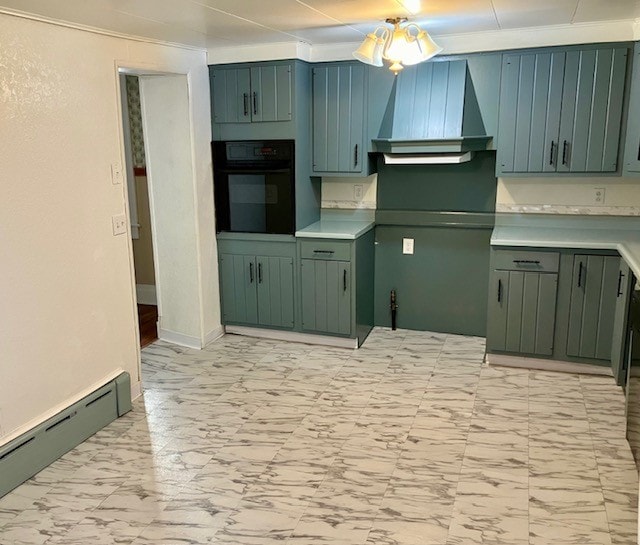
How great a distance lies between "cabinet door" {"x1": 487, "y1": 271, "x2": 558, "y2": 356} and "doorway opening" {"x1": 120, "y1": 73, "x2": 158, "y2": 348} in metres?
2.73

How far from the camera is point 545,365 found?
3936mm

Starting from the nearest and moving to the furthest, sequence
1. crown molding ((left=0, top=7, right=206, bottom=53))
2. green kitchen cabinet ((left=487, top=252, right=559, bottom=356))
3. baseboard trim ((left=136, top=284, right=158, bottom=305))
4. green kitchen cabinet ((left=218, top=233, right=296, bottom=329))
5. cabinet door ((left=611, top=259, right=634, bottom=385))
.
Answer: crown molding ((left=0, top=7, right=206, bottom=53))
cabinet door ((left=611, top=259, right=634, bottom=385))
green kitchen cabinet ((left=487, top=252, right=559, bottom=356))
green kitchen cabinet ((left=218, top=233, right=296, bottom=329))
baseboard trim ((left=136, top=284, right=158, bottom=305))

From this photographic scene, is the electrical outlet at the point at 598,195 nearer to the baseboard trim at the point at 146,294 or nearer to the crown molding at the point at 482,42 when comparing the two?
the crown molding at the point at 482,42

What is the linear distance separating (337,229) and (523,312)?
1434 mm

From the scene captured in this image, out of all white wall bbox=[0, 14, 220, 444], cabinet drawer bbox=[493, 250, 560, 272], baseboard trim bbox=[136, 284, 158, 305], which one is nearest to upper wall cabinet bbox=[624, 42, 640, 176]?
cabinet drawer bbox=[493, 250, 560, 272]

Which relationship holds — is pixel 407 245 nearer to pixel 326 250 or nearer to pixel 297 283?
pixel 326 250

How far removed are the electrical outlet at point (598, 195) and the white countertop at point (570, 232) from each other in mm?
112

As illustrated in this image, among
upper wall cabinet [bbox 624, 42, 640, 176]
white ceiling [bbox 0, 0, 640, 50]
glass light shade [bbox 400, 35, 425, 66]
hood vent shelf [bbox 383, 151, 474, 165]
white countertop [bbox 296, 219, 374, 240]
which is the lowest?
white countertop [bbox 296, 219, 374, 240]

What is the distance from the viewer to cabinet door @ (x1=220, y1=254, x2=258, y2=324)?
4.50m

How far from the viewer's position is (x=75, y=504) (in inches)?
101

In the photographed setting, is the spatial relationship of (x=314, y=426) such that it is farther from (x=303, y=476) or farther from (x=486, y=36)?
(x=486, y=36)

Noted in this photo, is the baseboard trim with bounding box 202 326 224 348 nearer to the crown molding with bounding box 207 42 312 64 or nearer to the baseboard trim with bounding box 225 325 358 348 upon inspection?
the baseboard trim with bounding box 225 325 358 348

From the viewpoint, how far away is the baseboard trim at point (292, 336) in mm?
4398

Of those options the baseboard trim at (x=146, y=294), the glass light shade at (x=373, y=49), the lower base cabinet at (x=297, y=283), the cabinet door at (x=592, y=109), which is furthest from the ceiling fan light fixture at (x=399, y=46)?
the baseboard trim at (x=146, y=294)
